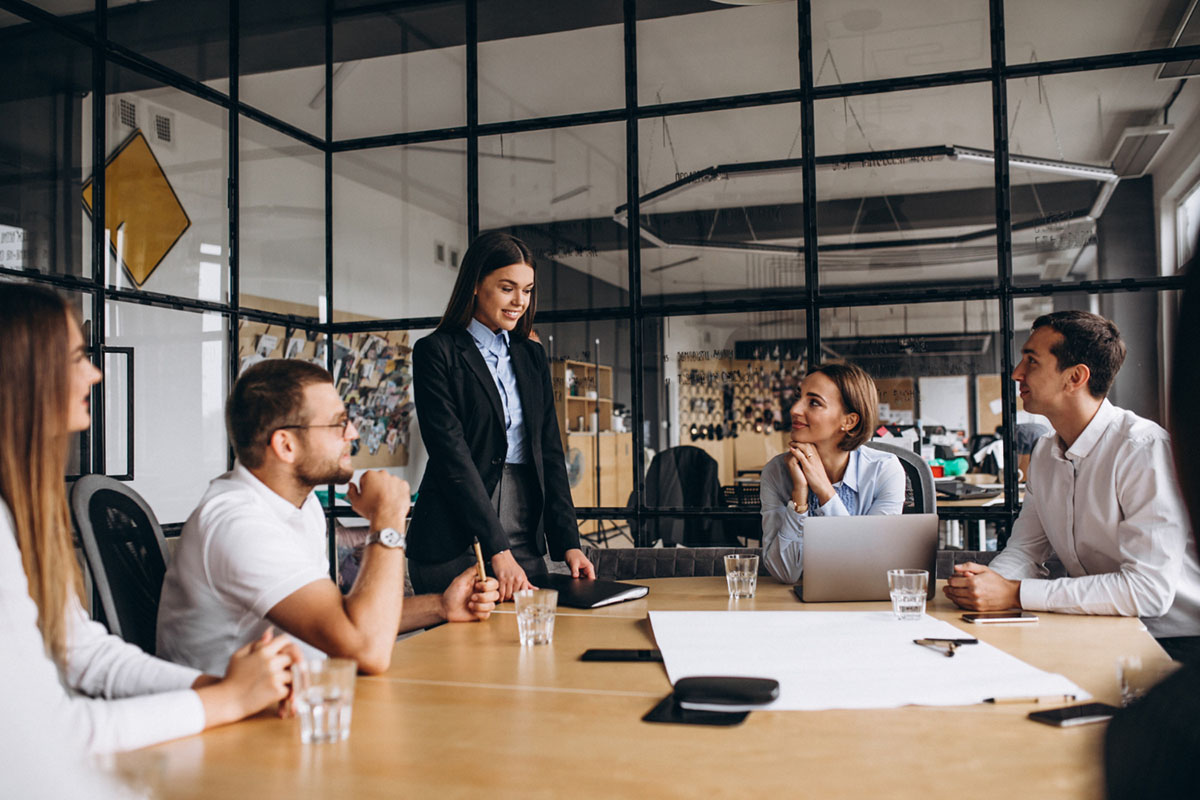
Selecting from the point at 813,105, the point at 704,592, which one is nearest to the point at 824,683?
the point at 704,592

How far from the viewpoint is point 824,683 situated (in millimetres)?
1402

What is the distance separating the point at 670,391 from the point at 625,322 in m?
0.37

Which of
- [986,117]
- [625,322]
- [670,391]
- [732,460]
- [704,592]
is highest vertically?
[986,117]

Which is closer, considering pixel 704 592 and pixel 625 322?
pixel 704 592

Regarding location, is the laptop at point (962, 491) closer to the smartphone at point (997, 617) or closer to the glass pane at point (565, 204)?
the glass pane at point (565, 204)

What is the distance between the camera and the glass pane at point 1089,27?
3547 mm

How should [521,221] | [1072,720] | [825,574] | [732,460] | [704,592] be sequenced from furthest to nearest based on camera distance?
[521,221], [732,460], [704,592], [825,574], [1072,720]

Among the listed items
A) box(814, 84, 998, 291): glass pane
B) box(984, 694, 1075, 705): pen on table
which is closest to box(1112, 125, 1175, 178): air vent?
box(814, 84, 998, 291): glass pane

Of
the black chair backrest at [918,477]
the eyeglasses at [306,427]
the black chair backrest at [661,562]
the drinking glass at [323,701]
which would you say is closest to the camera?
the drinking glass at [323,701]

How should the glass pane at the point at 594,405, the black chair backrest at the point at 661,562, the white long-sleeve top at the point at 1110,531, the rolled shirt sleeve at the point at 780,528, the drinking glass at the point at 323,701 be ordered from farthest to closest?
the glass pane at the point at 594,405 < the black chair backrest at the point at 661,562 < the rolled shirt sleeve at the point at 780,528 < the white long-sleeve top at the point at 1110,531 < the drinking glass at the point at 323,701

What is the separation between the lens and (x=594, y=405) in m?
4.14

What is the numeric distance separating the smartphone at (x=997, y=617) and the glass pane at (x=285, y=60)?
3.84 m

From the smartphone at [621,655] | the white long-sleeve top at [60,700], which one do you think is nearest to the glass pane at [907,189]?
the smartphone at [621,655]

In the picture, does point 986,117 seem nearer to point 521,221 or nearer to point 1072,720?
point 521,221
